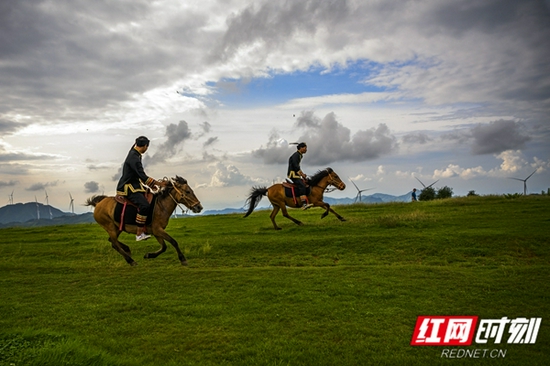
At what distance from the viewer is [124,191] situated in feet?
42.8

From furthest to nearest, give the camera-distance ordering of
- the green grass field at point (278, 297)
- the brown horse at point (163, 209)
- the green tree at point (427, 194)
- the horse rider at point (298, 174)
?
the green tree at point (427, 194) → the horse rider at point (298, 174) → the brown horse at point (163, 209) → the green grass field at point (278, 297)

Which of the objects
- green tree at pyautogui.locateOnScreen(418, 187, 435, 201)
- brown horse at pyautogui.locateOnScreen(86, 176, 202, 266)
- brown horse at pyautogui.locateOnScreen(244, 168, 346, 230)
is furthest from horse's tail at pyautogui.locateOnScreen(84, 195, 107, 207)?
green tree at pyautogui.locateOnScreen(418, 187, 435, 201)

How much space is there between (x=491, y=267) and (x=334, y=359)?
30.0 ft

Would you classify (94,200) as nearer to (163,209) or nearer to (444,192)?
(163,209)

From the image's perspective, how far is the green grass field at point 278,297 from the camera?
6793mm

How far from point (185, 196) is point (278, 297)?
16.6 feet

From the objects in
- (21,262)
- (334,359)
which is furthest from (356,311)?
(21,262)

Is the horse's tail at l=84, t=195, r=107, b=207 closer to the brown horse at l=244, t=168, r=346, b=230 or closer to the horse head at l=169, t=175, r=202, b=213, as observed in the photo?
the horse head at l=169, t=175, r=202, b=213

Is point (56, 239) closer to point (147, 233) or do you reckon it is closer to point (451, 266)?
point (147, 233)

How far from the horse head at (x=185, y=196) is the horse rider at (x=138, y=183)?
0.45 metres

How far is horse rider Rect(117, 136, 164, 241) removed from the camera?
12.5 metres

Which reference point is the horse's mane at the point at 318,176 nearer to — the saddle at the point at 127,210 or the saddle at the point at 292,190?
the saddle at the point at 292,190

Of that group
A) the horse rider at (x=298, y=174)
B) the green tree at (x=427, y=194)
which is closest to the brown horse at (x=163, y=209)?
the horse rider at (x=298, y=174)

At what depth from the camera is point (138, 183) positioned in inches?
515
